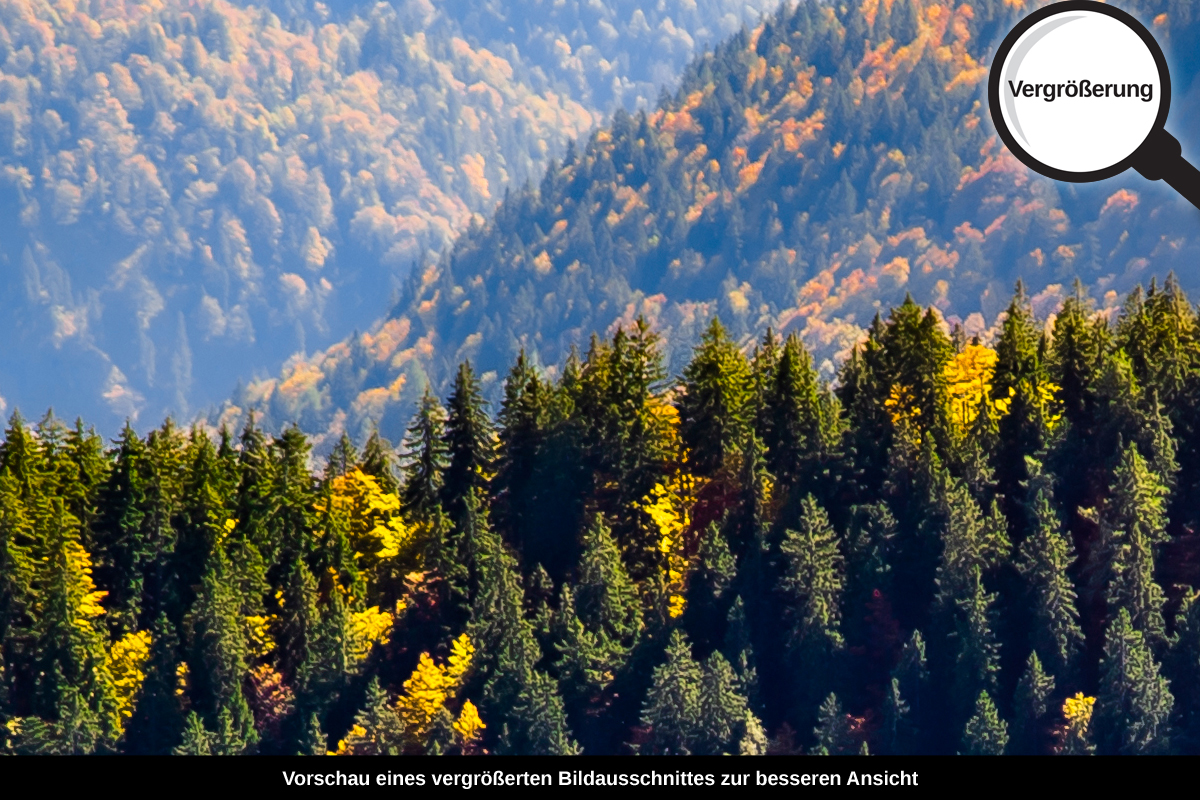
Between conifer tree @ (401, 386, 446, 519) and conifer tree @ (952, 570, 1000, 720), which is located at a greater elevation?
conifer tree @ (401, 386, 446, 519)

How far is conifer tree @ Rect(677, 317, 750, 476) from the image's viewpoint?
114 m

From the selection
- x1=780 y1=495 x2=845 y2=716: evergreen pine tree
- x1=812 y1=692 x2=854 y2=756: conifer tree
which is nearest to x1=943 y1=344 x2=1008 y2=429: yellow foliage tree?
x1=780 y1=495 x2=845 y2=716: evergreen pine tree

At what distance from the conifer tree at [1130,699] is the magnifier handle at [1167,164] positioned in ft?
283

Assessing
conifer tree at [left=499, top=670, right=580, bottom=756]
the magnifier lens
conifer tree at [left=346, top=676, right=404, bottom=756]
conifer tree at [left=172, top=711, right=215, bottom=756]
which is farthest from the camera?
conifer tree at [left=346, top=676, right=404, bottom=756]

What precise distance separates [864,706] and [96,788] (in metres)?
85.4

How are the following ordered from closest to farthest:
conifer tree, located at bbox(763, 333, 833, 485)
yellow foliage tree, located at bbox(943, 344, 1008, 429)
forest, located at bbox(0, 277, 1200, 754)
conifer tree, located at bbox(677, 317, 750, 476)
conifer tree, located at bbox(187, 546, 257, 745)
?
1. forest, located at bbox(0, 277, 1200, 754)
2. conifer tree, located at bbox(187, 546, 257, 745)
3. yellow foliage tree, located at bbox(943, 344, 1008, 429)
4. conifer tree, located at bbox(677, 317, 750, 476)
5. conifer tree, located at bbox(763, 333, 833, 485)

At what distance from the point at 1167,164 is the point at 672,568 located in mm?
98961

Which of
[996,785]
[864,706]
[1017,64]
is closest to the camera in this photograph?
[1017,64]

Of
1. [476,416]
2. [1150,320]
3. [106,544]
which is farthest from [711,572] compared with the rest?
[106,544]

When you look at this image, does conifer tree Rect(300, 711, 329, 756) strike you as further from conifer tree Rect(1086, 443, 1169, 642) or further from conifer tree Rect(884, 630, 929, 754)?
conifer tree Rect(1086, 443, 1169, 642)

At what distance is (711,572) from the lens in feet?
365

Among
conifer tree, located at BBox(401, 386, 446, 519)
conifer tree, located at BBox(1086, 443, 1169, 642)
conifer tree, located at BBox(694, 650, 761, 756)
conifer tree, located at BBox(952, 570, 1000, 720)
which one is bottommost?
conifer tree, located at BBox(694, 650, 761, 756)

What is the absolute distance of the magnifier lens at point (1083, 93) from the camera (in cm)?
1566

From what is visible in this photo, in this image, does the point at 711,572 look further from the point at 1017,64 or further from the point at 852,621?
the point at 1017,64
